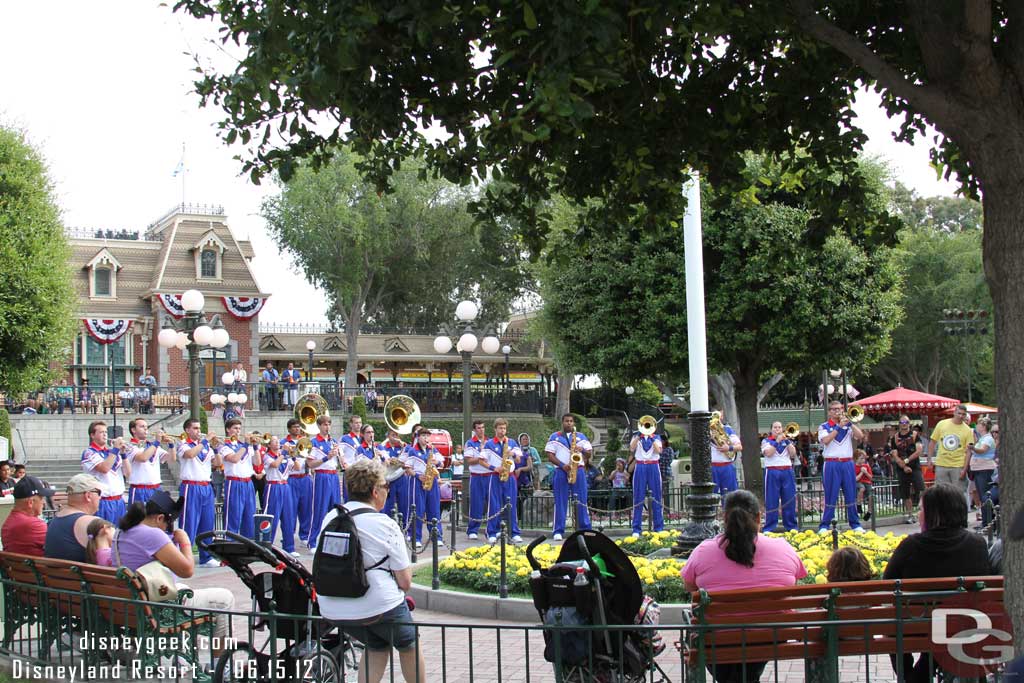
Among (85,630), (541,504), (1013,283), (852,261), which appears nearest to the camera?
(1013,283)

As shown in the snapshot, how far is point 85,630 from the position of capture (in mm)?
7211

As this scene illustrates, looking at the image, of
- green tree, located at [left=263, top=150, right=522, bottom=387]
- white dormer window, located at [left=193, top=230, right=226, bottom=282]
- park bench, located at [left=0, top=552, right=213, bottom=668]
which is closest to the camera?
park bench, located at [left=0, top=552, right=213, bottom=668]

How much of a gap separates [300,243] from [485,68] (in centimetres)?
4344

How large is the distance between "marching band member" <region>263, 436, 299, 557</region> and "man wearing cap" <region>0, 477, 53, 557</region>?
7.23 metres

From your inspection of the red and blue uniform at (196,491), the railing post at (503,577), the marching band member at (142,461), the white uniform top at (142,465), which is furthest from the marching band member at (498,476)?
the railing post at (503,577)

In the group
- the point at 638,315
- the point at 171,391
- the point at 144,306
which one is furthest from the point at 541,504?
the point at 144,306

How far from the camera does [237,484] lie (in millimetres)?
16281

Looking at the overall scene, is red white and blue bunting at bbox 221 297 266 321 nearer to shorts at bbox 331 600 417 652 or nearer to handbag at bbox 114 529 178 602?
handbag at bbox 114 529 178 602

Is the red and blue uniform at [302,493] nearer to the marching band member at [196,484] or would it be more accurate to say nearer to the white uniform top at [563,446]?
the marching band member at [196,484]

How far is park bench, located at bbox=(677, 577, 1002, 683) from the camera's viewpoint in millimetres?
6090

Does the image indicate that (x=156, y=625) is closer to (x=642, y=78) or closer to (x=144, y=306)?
(x=642, y=78)

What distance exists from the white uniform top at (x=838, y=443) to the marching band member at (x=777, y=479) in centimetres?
63

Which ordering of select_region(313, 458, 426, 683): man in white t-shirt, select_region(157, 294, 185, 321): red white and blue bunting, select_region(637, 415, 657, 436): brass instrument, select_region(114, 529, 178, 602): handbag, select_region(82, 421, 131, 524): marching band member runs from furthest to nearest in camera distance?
select_region(157, 294, 185, 321): red white and blue bunting < select_region(637, 415, 657, 436): brass instrument < select_region(82, 421, 131, 524): marching band member < select_region(114, 529, 178, 602): handbag < select_region(313, 458, 426, 683): man in white t-shirt

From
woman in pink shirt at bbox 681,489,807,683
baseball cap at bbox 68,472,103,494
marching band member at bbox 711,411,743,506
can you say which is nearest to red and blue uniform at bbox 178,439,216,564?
baseball cap at bbox 68,472,103,494
